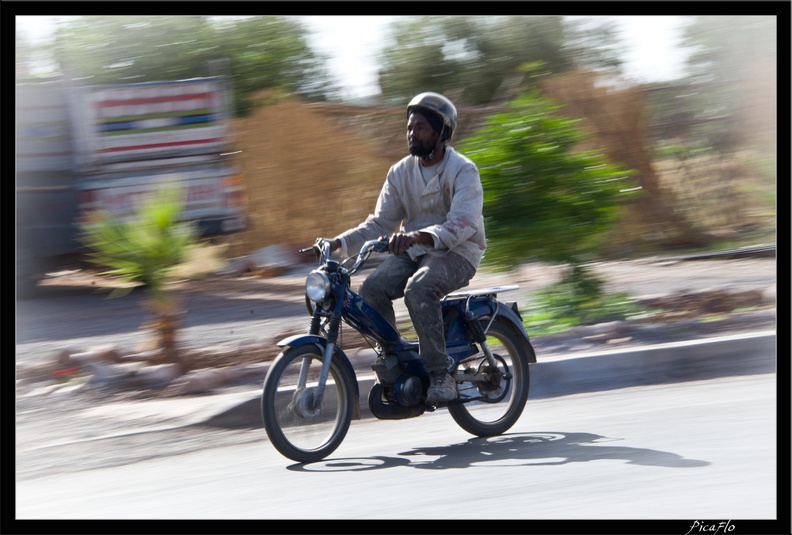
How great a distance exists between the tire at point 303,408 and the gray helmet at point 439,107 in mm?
1356

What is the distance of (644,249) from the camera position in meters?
12.2

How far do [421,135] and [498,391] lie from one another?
1.53 metres

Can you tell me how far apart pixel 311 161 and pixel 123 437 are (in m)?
6.81

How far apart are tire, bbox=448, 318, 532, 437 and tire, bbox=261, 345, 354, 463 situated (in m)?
0.71

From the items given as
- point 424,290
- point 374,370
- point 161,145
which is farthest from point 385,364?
point 161,145

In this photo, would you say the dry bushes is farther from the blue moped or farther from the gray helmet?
the gray helmet

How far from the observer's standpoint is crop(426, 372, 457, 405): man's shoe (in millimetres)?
5363

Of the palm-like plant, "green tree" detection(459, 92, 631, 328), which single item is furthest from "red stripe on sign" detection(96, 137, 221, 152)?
"green tree" detection(459, 92, 631, 328)

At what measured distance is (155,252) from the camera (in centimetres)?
726

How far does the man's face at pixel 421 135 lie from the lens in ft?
17.7

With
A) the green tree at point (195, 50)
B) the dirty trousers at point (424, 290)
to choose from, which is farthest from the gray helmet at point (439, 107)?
the green tree at point (195, 50)

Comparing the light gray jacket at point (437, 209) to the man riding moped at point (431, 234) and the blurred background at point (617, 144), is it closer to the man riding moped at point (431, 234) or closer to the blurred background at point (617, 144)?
the man riding moped at point (431, 234)

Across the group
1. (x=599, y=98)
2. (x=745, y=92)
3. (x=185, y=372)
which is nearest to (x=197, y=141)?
(x=599, y=98)

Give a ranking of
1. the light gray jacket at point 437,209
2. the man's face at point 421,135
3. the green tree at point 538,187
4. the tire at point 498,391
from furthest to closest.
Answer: the green tree at point 538,187, the tire at point 498,391, the man's face at point 421,135, the light gray jacket at point 437,209
